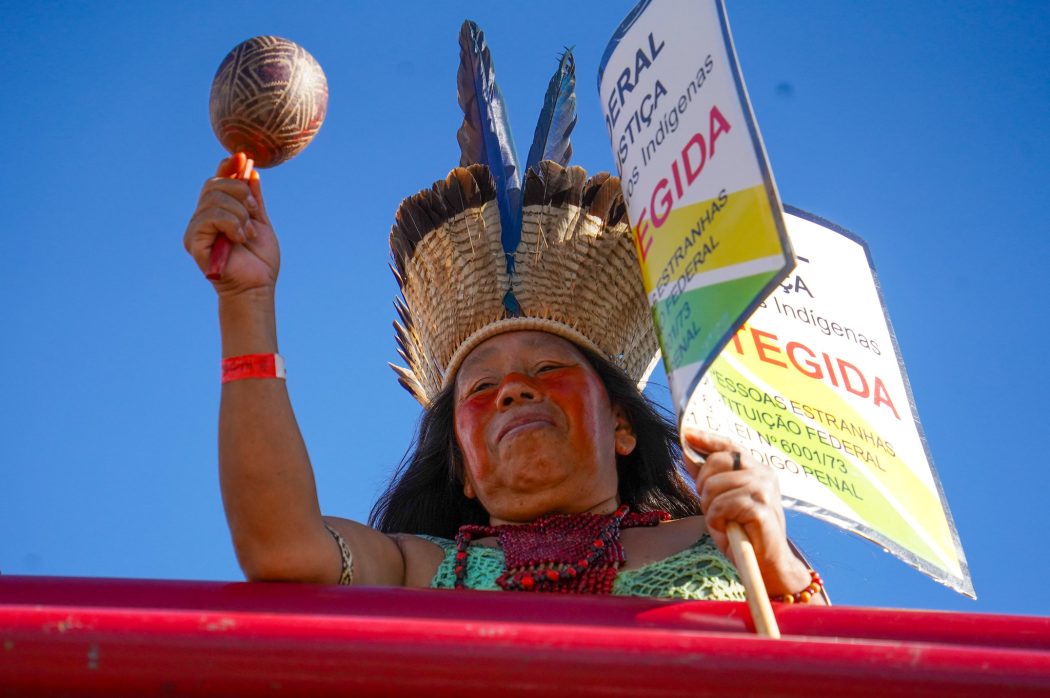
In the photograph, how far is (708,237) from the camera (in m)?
2.00

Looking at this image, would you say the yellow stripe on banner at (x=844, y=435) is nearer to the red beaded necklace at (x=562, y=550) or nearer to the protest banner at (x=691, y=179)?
the red beaded necklace at (x=562, y=550)

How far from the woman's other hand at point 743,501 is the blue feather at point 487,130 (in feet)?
4.67

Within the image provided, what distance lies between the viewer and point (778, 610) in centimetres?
184

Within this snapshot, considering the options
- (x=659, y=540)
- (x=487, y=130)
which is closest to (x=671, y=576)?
(x=659, y=540)

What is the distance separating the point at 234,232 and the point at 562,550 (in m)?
1.11

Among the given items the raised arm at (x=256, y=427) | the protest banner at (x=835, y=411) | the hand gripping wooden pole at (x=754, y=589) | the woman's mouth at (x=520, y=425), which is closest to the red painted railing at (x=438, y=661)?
the hand gripping wooden pole at (x=754, y=589)

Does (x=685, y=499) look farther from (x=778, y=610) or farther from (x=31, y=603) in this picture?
(x=31, y=603)

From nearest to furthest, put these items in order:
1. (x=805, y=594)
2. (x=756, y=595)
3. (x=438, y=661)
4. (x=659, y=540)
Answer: (x=438, y=661)
(x=756, y=595)
(x=805, y=594)
(x=659, y=540)

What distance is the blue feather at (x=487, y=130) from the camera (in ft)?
12.2

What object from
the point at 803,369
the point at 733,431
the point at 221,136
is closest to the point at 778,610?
the point at 733,431

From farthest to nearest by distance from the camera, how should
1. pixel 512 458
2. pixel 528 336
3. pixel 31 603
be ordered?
1. pixel 528 336
2. pixel 512 458
3. pixel 31 603

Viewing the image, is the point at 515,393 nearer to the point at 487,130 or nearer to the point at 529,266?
the point at 529,266

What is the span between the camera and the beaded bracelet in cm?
250

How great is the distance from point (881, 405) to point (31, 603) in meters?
2.07
